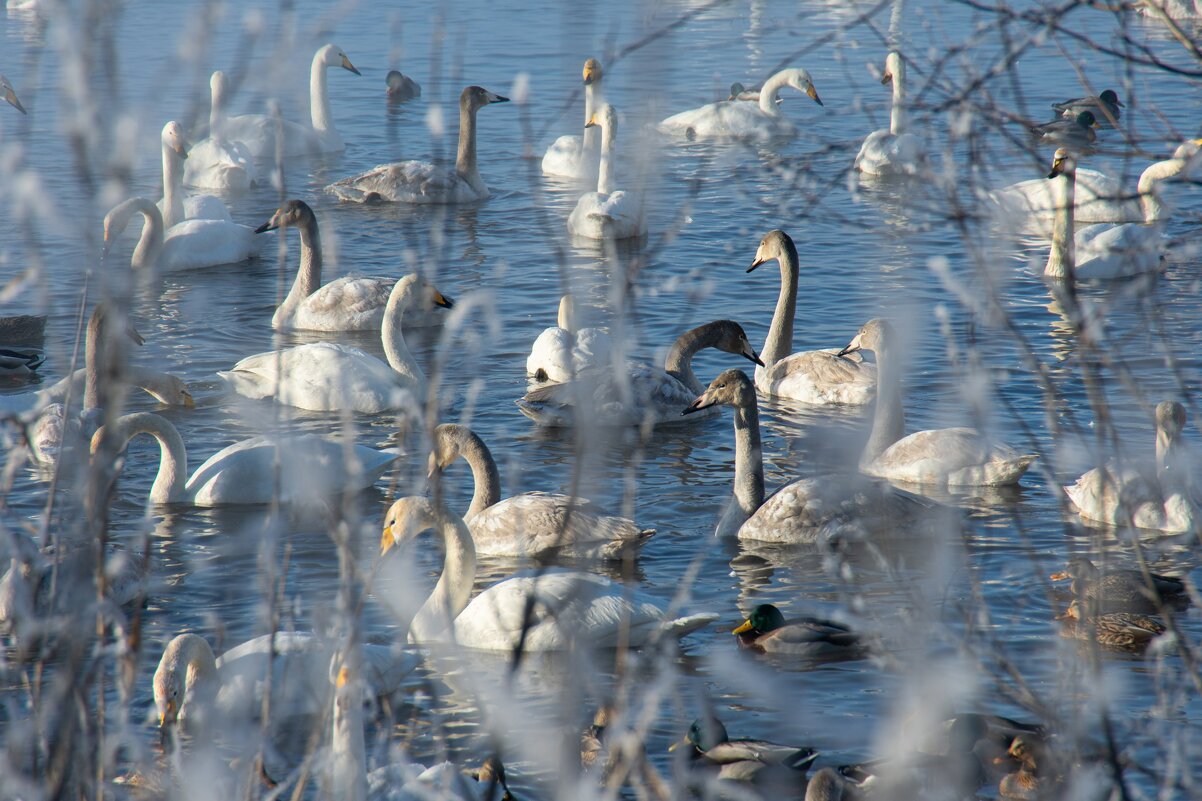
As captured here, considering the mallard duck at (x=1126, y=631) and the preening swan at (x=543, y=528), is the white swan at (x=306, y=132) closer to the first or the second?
the preening swan at (x=543, y=528)

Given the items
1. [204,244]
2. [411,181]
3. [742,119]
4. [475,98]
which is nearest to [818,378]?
[204,244]

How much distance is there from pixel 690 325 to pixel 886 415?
330 centimetres

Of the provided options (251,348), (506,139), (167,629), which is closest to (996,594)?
(167,629)

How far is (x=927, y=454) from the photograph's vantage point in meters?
8.95

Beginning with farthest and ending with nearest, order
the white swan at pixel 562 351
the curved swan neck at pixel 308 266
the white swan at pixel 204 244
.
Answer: the white swan at pixel 204 244
the curved swan neck at pixel 308 266
the white swan at pixel 562 351

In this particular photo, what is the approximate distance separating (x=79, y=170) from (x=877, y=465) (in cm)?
774

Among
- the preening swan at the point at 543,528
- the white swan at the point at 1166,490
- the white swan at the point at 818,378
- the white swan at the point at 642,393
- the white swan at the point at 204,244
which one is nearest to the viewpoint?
the preening swan at the point at 543,528

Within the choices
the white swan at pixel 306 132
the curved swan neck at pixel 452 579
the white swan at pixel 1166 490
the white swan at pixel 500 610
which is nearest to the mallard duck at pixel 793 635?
the white swan at pixel 500 610

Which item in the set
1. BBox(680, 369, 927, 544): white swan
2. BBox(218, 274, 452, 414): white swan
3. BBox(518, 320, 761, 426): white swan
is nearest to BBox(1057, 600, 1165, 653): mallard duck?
BBox(680, 369, 927, 544): white swan

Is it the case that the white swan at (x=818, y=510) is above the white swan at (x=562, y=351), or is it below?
below

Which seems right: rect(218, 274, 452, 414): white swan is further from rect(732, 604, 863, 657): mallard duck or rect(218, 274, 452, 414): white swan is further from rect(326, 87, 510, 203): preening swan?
rect(326, 87, 510, 203): preening swan

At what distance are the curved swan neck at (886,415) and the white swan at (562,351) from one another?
6.27ft

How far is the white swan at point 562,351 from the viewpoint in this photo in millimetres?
10430

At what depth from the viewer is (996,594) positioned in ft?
23.7
